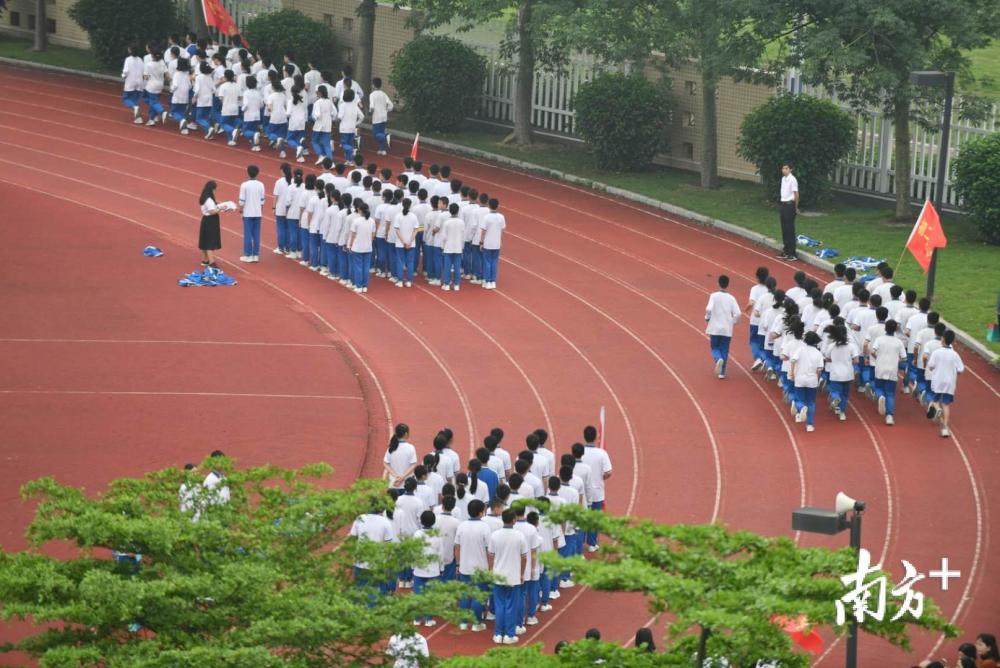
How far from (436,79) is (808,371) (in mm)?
15943

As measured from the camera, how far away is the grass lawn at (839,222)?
25.4m

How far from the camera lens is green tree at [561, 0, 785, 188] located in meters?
27.9

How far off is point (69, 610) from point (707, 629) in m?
4.06

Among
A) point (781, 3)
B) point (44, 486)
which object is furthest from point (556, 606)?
point (781, 3)

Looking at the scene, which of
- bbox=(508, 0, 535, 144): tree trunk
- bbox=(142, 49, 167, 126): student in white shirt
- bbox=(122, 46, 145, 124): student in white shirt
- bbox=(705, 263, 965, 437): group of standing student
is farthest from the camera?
bbox=(122, 46, 145, 124): student in white shirt

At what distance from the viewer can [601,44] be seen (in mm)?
29781

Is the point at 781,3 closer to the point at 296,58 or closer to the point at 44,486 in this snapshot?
the point at 296,58

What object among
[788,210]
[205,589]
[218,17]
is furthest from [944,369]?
[218,17]

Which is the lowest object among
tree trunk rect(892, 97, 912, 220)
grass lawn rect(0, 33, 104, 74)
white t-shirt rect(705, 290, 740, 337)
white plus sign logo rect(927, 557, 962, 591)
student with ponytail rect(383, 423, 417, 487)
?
white plus sign logo rect(927, 557, 962, 591)

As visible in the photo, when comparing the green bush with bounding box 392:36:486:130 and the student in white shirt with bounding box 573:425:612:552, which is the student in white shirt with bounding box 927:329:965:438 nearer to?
the student in white shirt with bounding box 573:425:612:552

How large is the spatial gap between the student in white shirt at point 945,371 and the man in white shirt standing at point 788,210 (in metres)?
6.49

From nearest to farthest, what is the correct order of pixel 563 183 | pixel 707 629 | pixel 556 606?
pixel 707 629, pixel 556 606, pixel 563 183

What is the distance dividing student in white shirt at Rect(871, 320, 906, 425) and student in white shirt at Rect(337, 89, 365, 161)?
14248 mm

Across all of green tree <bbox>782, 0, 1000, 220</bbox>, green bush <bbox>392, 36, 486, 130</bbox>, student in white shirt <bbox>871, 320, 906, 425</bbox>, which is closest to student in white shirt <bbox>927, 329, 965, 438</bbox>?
student in white shirt <bbox>871, 320, 906, 425</bbox>
